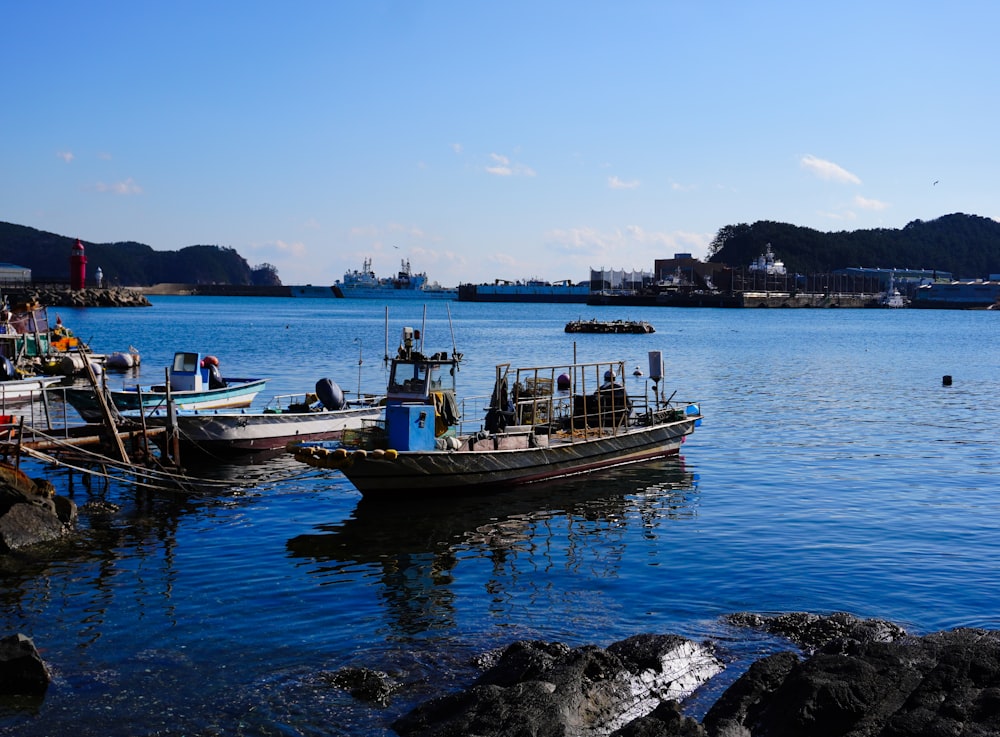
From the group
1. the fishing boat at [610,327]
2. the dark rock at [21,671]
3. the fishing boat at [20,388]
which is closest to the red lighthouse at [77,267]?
the fishing boat at [610,327]

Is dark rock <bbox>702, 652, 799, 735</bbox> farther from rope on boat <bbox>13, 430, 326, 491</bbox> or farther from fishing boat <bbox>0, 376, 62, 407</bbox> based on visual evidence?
fishing boat <bbox>0, 376, 62, 407</bbox>

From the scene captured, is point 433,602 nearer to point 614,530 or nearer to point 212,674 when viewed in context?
point 212,674

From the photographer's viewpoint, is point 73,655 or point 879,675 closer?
point 879,675

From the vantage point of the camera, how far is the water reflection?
57.6 ft

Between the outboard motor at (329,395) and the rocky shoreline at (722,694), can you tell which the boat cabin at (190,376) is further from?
the rocky shoreline at (722,694)

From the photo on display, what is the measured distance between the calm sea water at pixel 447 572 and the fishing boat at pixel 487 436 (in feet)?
2.46

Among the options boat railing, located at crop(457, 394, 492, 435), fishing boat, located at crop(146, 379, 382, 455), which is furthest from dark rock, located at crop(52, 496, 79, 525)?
boat railing, located at crop(457, 394, 492, 435)

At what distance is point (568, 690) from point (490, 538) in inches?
405

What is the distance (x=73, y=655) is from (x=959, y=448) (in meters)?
30.3

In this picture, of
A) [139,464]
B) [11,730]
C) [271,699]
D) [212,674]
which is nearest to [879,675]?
[271,699]

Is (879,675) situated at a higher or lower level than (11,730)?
higher

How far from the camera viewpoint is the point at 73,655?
45.7ft

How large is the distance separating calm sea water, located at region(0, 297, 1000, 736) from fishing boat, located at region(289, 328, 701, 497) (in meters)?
0.75

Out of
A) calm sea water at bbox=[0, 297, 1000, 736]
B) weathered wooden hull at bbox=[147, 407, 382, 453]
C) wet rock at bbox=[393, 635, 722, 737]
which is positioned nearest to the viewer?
wet rock at bbox=[393, 635, 722, 737]
